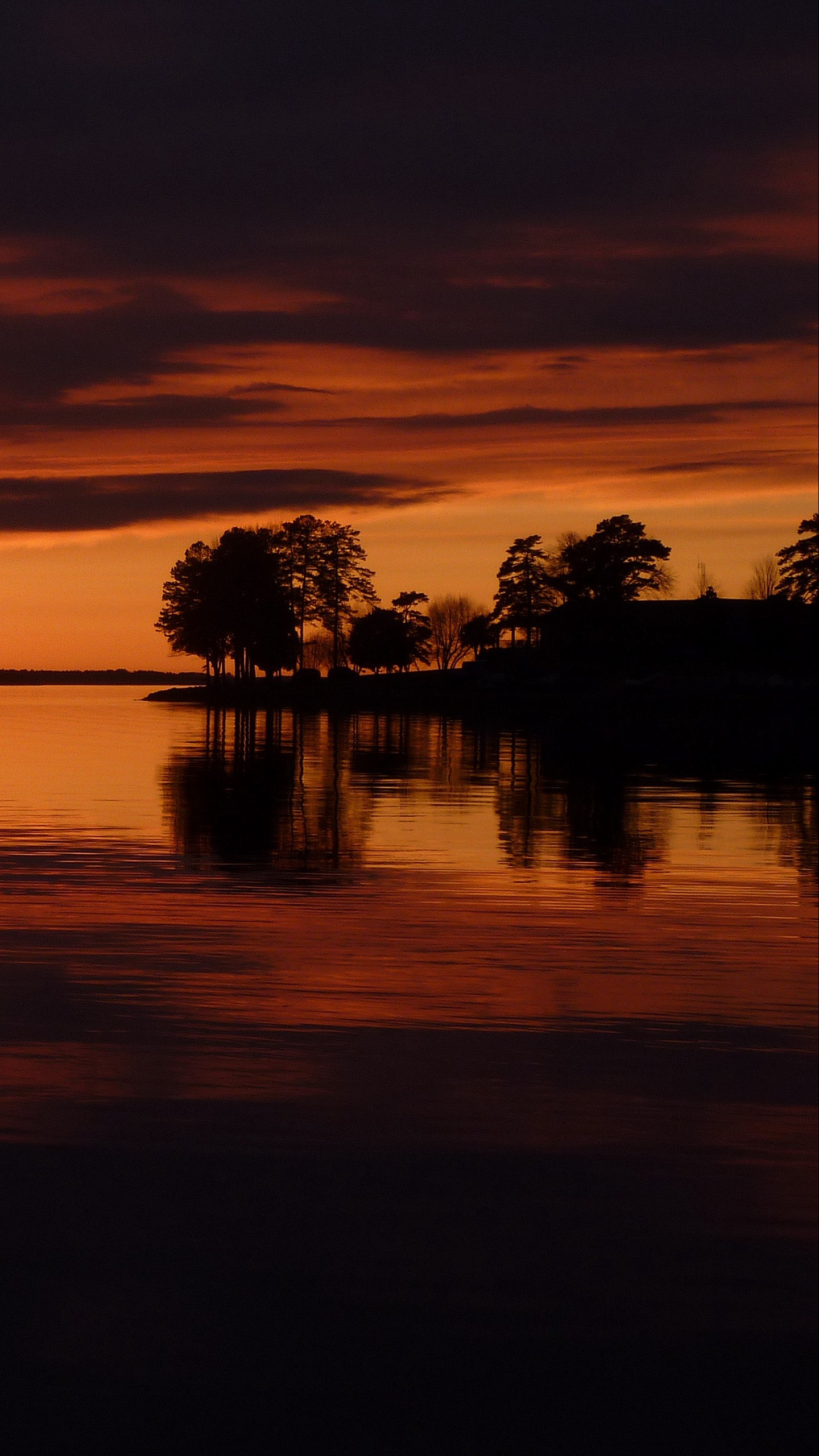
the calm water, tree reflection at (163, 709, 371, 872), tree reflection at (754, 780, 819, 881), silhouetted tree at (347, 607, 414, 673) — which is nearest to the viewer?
the calm water

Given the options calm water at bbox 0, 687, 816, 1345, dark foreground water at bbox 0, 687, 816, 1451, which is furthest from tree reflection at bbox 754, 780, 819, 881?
dark foreground water at bbox 0, 687, 816, 1451

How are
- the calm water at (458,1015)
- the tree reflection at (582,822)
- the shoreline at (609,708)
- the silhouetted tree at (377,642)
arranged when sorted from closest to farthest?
the calm water at (458,1015) < the tree reflection at (582,822) < the shoreline at (609,708) < the silhouetted tree at (377,642)

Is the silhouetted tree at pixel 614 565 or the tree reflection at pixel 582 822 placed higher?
the silhouetted tree at pixel 614 565

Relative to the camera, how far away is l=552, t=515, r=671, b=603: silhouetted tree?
126188 millimetres

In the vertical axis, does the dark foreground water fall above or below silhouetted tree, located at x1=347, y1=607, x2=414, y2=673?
below

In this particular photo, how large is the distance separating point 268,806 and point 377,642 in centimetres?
14377

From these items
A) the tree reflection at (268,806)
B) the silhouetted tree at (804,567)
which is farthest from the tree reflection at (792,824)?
the silhouetted tree at (804,567)

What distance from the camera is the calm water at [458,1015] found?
25.0 feet

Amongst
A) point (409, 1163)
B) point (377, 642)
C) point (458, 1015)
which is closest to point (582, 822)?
point (458, 1015)

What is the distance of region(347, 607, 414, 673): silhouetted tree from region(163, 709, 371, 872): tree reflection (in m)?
115

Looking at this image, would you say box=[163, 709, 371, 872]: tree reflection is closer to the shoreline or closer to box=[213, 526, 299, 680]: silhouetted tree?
the shoreline

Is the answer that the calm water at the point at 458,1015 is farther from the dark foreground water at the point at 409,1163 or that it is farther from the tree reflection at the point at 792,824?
the tree reflection at the point at 792,824

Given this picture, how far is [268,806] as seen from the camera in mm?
30438

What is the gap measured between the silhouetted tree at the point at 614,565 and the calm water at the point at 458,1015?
332ft
